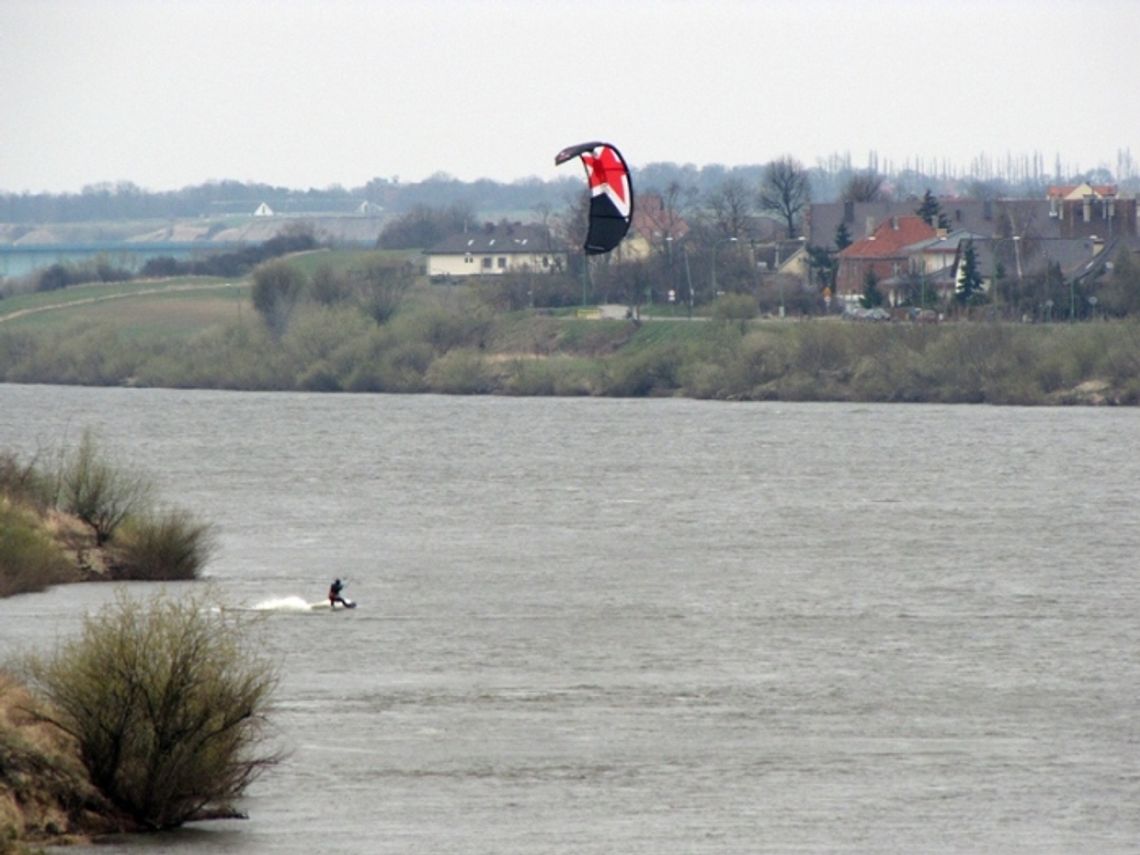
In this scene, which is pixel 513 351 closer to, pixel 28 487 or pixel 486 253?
pixel 486 253

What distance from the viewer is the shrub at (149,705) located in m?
19.5

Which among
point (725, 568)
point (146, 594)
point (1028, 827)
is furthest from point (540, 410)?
point (1028, 827)

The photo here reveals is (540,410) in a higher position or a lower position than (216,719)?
lower

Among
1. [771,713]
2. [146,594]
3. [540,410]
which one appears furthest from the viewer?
[540,410]

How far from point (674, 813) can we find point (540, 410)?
7071cm

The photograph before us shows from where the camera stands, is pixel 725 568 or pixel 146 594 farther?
pixel 725 568

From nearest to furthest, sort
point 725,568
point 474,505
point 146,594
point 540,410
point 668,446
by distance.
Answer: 1. point 146,594
2. point 725,568
3. point 474,505
4. point 668,446
5. point 540,410

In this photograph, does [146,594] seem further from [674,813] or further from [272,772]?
[674,813]

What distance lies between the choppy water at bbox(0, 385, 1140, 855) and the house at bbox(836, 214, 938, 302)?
54447 mm

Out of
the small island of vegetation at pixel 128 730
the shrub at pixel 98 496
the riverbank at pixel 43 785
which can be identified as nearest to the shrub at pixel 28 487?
the shrub at pixel 98 496

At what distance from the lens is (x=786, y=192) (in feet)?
488

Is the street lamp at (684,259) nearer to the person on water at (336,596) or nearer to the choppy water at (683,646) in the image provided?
the choppy water at (683,646)

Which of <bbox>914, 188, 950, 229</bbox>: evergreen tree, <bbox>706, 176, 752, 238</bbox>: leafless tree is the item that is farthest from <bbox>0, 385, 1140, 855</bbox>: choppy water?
<bbox>706, 176, 752, 238</bbox>: leafless tree

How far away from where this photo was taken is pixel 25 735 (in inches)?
766
